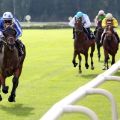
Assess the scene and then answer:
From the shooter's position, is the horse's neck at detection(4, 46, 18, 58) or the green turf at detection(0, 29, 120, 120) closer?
the green turf at detection(0, 29, 120, 120)

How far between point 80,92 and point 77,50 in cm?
1027

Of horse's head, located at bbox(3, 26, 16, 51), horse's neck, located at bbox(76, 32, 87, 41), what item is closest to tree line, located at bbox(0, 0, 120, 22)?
horse's neck, located at bbox(76, 32, 87, 41)

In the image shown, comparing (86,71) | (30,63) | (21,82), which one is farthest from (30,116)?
(30,63)

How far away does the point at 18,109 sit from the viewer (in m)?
8.43

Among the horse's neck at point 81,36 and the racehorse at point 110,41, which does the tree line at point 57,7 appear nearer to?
the racehorse at point 110,41

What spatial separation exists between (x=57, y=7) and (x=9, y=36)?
67519 mm

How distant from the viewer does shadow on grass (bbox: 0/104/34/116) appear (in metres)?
8.05

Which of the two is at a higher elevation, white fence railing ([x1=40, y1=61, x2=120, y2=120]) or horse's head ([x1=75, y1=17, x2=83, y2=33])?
white fence railing ([x1=40, y1=61, x2=120, y2=120])

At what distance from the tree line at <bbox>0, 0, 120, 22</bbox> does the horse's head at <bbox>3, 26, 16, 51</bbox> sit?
64428 mm

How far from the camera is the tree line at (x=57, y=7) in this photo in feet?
239

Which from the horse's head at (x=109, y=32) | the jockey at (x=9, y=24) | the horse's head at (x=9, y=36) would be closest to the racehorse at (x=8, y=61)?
the horse's head at (x=9, y=36)

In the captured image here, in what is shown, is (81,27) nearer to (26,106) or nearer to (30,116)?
(26,106)

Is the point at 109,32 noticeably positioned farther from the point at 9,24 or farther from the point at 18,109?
the point at 18,109

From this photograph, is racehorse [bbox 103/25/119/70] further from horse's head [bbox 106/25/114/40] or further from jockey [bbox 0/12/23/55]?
jockey [bbox 0/12/23/55]
